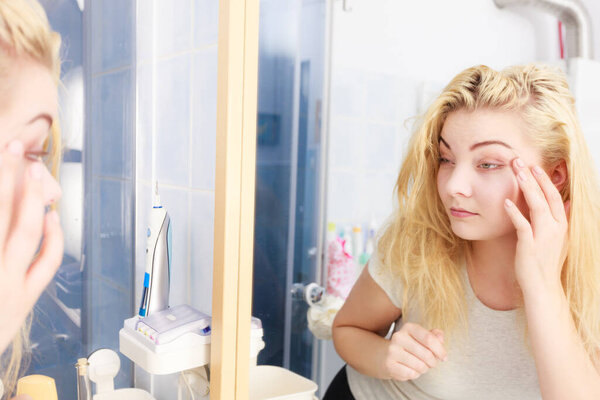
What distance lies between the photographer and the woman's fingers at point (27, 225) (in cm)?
54

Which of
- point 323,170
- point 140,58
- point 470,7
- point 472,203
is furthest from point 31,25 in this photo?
point 470,7

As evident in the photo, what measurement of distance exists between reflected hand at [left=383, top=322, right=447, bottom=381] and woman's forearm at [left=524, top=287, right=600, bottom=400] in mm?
155

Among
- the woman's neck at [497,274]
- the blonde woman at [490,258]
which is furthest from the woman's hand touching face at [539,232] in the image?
the woman's neck at [497,274]

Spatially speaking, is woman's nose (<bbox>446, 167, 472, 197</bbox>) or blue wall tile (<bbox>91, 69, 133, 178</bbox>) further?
woman's nose (<bbox>446, 167, 472, 197</bbox>)

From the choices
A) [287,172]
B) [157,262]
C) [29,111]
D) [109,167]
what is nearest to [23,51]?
[29,111]

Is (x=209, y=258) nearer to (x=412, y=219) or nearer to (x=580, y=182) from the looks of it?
(x=412, y=219)

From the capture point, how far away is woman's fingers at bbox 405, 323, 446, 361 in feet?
2.91

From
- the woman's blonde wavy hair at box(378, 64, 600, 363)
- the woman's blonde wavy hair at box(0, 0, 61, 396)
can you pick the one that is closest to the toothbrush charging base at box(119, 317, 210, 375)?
the woman's blonde wavy hair at box(0, 0, 61, 396)

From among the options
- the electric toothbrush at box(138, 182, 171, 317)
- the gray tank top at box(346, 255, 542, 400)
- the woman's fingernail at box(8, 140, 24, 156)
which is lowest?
the gray tank top at box(346, 255, 542, 400)

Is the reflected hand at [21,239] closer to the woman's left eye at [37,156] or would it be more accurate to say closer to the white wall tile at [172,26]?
the woman's left eye at [37,156]

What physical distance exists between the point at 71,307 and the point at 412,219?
25.3 inches

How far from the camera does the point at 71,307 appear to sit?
615 millimetres

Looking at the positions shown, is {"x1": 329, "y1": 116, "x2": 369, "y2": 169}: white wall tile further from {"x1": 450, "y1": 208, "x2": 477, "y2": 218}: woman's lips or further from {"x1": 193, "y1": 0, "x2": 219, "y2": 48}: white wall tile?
{"x1": 193, "y1": 0, "x2": 219, "y2": 48}: white wall tile

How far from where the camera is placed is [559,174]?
0.91 meters
